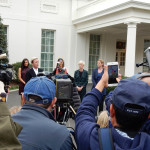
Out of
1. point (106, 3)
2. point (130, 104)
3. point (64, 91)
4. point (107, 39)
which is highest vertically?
point (106, 3)

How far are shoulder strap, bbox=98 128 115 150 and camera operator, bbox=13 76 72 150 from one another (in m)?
0.30

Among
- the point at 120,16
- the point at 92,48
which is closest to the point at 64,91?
the point at 120,16

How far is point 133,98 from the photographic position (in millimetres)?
1327

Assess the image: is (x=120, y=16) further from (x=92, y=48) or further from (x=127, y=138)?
(x=127, y=138)

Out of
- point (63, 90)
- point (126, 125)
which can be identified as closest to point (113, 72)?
point (63, 90)

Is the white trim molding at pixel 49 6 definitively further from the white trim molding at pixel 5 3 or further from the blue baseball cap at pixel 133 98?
the blue baseball cap at pixel 133 98

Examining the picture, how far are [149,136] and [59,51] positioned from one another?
14.9 metres

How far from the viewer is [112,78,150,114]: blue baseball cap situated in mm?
1315

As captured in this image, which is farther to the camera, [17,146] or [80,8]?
[80,8]

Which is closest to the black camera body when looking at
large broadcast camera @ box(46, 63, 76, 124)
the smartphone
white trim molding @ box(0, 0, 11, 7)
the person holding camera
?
large broadcast camera @ box(46, 63, 76, 124)

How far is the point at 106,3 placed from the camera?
1361cm

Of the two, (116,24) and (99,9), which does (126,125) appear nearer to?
(116,24)

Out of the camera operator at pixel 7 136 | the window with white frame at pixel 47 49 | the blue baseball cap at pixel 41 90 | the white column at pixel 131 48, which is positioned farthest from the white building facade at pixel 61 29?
the camera operator at pixel 7 136

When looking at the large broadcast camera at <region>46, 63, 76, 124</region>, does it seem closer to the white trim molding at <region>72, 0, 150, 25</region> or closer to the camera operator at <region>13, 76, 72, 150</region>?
the camera operator at <region>13, 76, 72, 150</region>
